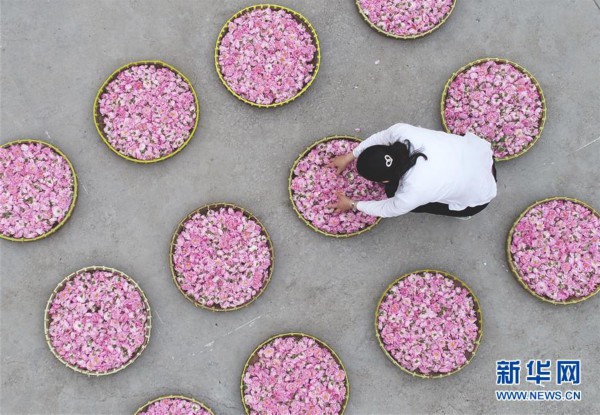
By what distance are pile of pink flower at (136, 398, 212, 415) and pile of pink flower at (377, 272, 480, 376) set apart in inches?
47.7

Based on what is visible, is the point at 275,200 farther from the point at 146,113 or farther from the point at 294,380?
the point at 294,380

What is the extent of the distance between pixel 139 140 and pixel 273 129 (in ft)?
2.76

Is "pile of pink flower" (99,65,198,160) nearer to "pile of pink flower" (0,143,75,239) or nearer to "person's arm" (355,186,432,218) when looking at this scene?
"pile of pink flower" (0,143,75,239)

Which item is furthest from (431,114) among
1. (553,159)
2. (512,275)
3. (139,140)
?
(139,140)

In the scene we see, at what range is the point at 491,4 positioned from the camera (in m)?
3.43

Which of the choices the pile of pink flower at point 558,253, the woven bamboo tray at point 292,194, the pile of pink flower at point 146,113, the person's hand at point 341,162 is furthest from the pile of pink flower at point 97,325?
the pile of pink flower at point 558,253

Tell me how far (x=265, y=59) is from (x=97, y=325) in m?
1.93

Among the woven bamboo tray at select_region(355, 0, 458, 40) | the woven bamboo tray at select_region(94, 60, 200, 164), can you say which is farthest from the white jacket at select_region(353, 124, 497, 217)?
the woven bamboo tray at select_region(94, 60, 200, 164)

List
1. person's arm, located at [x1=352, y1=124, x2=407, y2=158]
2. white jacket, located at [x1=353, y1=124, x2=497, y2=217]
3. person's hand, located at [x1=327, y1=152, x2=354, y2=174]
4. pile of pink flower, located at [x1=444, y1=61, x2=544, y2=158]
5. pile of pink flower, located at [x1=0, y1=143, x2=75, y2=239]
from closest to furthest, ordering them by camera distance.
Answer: white jacket, located at [x1=353, y1=124, x2=497, y2=217], person's arm, located at [x1=352, y1=124, x2=407, y2=158], person's hand, located at [x1=327, y1=152, x2=354, y2=174], pile of pink flower, located at [x1=0, y1=143, x2=75, y2=239], pile of pink flower, located at [x1=444, y1=61, x2=544, y2=158]

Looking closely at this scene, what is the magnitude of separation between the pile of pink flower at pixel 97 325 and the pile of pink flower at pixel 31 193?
0.45 meters

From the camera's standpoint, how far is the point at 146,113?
315 centimetres

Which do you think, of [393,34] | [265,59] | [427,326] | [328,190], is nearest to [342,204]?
[328,190]

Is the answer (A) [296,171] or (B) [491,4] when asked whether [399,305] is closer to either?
(A) [296,171]

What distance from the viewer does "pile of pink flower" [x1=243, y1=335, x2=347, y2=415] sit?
3.06m
